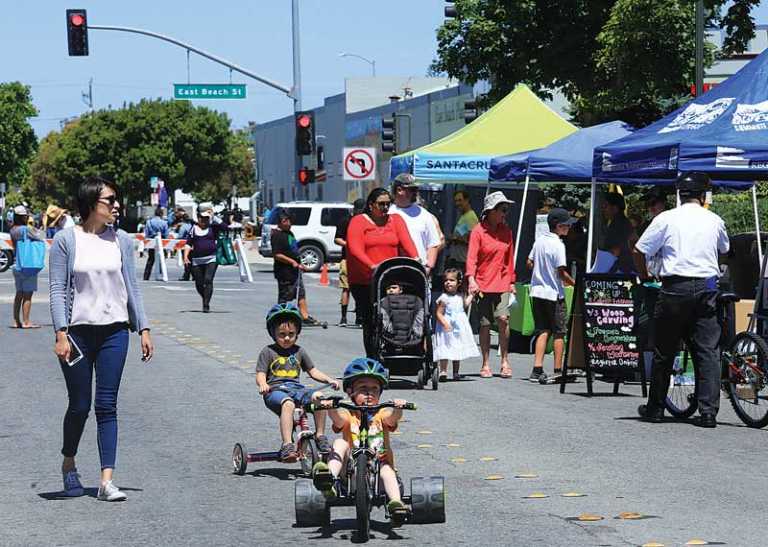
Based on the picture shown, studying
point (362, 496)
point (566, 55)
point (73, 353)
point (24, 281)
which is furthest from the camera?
point (566, 55)

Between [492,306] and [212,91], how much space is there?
2654 cm

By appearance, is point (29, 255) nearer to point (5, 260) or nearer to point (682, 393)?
point (682, 393)

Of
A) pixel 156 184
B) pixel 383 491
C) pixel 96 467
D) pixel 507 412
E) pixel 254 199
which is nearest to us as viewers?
pixel 383 491

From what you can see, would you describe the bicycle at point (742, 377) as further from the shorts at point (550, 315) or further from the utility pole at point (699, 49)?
the utility pole at point (699, 49)

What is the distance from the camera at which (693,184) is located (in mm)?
12141

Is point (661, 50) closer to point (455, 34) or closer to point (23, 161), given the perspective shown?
point (455, 34)

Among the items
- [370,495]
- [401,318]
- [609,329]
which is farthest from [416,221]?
[370,495]

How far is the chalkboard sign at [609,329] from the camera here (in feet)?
47.1

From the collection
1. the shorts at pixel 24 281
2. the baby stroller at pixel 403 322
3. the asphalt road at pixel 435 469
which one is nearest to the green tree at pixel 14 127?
the shorts at pixel 24 281

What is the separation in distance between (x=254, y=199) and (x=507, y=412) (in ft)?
286

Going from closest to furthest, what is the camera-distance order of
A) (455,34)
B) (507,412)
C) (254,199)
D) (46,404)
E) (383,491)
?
(383,491)
(507,412)
(46,404)
(455,34)
(254,199)

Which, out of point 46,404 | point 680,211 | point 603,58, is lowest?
point 46,404

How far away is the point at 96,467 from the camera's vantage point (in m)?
10.3

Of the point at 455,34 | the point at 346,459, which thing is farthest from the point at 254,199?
the point at 346,459
